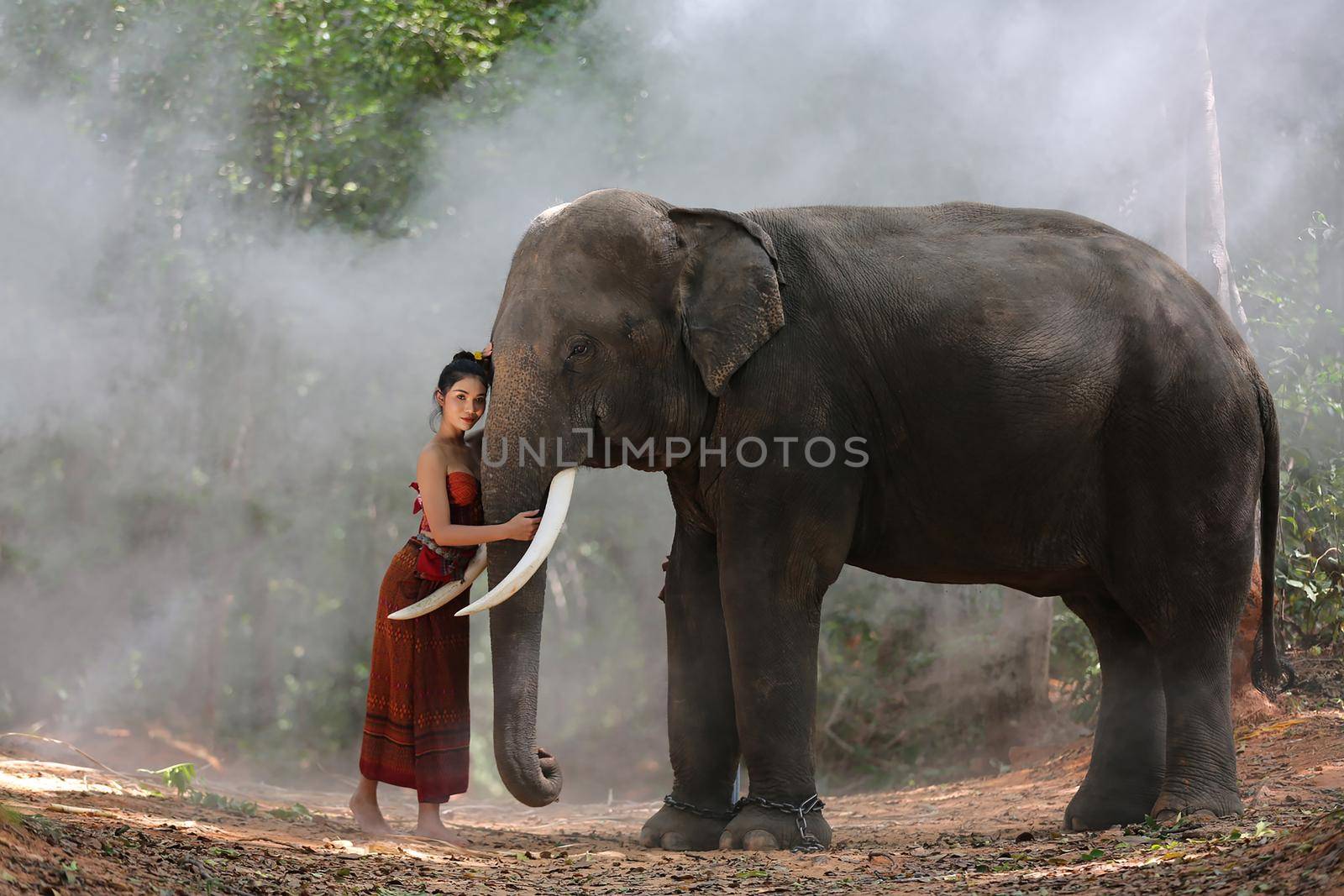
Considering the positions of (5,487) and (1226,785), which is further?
(5,487)

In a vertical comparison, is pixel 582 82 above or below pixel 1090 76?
above

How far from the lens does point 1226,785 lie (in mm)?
4762

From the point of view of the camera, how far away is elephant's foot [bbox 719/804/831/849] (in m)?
4.52

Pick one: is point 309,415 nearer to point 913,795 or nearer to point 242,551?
point 242,551

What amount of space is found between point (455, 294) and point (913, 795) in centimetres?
577

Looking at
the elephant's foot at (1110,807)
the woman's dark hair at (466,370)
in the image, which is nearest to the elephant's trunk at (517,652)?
the woman's dark hair at (466,370)

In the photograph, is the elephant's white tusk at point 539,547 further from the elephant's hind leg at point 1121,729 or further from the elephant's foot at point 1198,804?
the elephant's foot at point 1198,804

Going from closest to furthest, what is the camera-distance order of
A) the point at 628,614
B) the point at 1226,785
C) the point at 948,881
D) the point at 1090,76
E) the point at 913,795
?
1. the point at 948,881
2. the point at 1226,785
3. the point at 913,795
4. the point at 1090,76
5. the point at 628,614

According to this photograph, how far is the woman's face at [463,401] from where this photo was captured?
16.6 ft

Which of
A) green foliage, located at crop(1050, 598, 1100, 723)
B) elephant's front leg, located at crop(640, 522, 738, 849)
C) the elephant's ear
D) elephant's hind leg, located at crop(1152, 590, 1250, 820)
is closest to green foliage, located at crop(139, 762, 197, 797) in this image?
elephant's front leg, located at crop(640, 522, 738, 849)

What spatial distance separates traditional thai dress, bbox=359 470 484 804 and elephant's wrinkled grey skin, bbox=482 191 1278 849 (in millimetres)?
444

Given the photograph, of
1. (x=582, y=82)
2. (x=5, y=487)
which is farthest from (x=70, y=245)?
(x=582, y=82)

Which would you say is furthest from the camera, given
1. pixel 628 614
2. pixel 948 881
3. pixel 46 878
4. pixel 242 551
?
pixel 628 614

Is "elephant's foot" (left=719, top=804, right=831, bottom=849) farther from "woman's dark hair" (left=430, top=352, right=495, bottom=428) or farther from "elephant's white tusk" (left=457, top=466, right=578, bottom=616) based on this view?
"woman's dark hair" (left=430, top=352, right=495, bottom=428)
